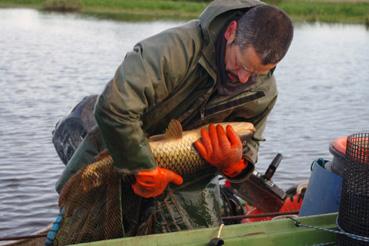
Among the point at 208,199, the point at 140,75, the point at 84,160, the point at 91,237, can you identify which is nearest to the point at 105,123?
the point at 140,75

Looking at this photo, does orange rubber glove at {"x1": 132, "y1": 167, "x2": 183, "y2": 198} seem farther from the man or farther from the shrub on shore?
the shrub on shore

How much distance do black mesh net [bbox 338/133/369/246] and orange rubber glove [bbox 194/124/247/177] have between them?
27.3 inches

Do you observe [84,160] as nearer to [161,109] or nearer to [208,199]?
[161,109]

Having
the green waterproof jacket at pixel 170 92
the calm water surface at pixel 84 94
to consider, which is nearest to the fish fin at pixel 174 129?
the green waterproof jacket at pixel 170 92

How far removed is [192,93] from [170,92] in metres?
0.15

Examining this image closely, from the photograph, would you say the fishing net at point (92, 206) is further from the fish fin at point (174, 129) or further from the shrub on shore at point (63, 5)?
the shrub on shore at point (63, 5)

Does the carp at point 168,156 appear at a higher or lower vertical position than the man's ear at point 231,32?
lower

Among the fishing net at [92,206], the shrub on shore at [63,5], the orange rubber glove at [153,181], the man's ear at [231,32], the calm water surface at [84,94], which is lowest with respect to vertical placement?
the shrub on shore at [63,5]

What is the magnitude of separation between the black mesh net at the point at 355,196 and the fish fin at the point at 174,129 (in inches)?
40.0

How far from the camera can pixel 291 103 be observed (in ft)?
→ 59.3

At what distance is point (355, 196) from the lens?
3721 millimetres

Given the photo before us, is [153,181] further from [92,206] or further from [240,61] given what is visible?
[240,61]

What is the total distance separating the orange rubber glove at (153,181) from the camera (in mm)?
3889

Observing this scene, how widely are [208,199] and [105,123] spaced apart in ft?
4.17
